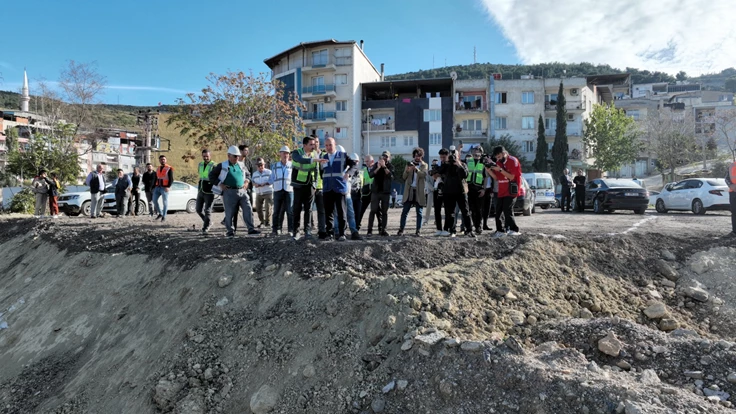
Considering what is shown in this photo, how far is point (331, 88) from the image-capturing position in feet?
157

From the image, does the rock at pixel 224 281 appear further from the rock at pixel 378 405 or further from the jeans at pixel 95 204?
the jeans at pixel 95 204

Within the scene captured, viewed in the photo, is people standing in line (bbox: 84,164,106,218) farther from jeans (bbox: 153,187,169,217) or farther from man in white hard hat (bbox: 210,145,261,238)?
man in white hard hat (bbox: 210,145,261,238)

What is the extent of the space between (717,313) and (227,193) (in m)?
7.71

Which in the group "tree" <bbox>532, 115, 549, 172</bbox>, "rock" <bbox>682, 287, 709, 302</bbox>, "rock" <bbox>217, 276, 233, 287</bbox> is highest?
"tree" <bbox>532, 115, 549, 172</bbox>

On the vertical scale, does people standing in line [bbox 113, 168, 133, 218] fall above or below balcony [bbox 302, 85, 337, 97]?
below

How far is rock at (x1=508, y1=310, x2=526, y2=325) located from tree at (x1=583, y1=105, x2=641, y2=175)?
45.5 metres

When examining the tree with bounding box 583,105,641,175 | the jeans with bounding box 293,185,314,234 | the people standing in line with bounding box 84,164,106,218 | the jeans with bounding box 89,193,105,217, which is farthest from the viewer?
the tree with bounding box 583,105,641,175

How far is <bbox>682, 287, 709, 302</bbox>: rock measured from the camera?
6145 mm

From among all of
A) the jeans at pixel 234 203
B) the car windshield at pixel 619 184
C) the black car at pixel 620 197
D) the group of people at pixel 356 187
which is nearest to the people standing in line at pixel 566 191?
the black car at pixel 620 197

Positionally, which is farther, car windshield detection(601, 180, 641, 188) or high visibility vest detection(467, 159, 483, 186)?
car windshield detection(601, 180, 641, 188)

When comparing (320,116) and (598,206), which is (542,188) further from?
(320,116)

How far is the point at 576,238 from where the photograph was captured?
25.2 feet

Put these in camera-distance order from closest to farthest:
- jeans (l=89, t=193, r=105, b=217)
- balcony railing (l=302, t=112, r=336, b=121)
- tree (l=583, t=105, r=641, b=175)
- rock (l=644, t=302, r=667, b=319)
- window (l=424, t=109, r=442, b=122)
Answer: rock (l=644, t=302, r=667, b=319) < jeans (l=89, t=193, r=105, b=217) < tree (l=583, t=105, r=641, b=175) < window (l=424, t=109, r=442, b=122) < balcony railing (l=302, t=112, r=336, b=121)

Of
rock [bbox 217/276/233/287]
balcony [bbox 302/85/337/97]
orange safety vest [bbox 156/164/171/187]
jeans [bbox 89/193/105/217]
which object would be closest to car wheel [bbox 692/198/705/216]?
rock [bbox 217/276/233/287]
